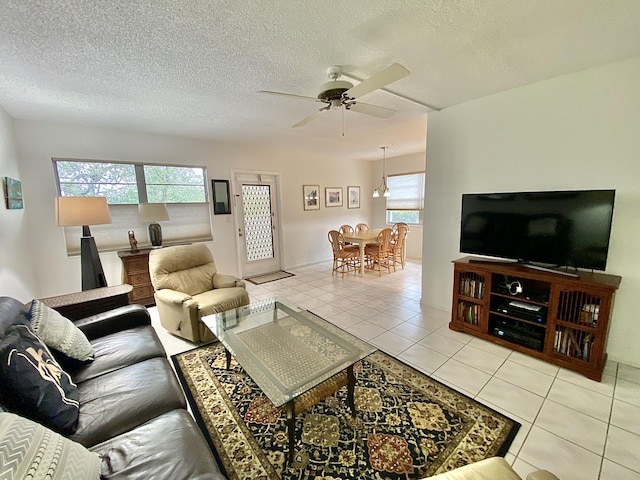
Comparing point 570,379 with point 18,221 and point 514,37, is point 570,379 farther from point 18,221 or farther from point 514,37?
point 18,221

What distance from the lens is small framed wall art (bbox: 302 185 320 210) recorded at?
5.84 meters

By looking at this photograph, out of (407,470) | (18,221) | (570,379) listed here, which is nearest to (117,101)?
(18,221)

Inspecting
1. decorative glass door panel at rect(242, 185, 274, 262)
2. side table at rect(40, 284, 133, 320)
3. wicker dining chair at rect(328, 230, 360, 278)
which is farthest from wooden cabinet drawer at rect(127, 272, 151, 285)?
wicker dining chair at rect(328, 230, 360, 278)

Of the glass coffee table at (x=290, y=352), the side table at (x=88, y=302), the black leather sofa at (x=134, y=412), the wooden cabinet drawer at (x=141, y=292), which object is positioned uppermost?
the side table at (x=88, y=302)

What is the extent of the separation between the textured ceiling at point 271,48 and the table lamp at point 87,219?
3.19 ft

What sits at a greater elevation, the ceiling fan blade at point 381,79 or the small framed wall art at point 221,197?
the ceiling fan blade at point 381,79

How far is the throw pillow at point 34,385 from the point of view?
109 cm

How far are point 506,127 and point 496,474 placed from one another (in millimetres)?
2892

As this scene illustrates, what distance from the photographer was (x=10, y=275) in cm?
248

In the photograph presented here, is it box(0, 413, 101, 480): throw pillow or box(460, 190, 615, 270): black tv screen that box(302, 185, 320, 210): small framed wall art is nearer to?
box(460, 190, 615, 270): black tv screen

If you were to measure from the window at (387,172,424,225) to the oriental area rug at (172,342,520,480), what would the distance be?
4.96 meters

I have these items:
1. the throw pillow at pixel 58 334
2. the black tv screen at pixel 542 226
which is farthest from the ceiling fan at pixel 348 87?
the throw pillow at pixel 58 334

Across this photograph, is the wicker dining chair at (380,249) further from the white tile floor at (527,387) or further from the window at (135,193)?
the window at (135,193)

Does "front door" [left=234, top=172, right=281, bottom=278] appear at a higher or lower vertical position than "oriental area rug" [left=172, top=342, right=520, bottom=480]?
higher
